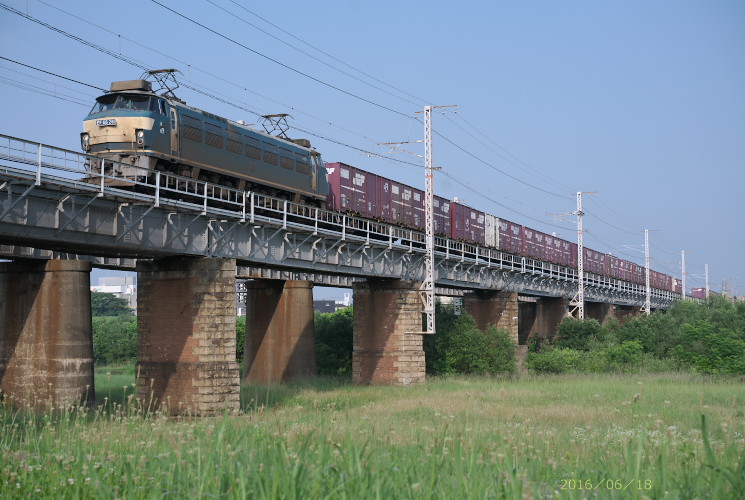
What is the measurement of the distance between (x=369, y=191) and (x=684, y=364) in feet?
74.5

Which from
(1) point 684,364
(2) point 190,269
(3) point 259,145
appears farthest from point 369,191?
(1) point 684,364

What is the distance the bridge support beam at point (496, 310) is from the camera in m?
53.4

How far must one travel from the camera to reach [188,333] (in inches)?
995

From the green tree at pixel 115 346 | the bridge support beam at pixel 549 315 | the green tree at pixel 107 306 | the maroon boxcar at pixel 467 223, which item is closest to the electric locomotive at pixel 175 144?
the maroon boxcar at pixel 467 223

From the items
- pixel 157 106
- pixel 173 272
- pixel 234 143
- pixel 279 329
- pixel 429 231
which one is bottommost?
pixel 279 329

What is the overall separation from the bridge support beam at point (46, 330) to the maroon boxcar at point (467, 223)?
24.7 m

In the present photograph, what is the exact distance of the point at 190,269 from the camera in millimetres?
25500

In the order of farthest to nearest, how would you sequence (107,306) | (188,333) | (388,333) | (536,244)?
(107,306) < (536,244) < (388,333) < (188,333)

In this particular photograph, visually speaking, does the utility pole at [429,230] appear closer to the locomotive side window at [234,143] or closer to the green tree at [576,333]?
the locomotive side window at [234,143]

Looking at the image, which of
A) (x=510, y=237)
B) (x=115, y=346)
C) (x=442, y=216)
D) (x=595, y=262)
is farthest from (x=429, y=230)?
(x=595, y=262)

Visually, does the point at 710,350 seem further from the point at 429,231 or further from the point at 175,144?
the point at 175,144

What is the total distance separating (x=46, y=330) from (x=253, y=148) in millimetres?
10628

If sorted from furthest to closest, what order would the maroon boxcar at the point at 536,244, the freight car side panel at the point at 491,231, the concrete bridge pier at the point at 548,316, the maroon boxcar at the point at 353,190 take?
the concrete bridge pier at the point at 548,316 < the maroon boxcar at the point at 536,244 < the freight car side panel at the point at 491,231 < the maroon boxcar at the point at 353,190

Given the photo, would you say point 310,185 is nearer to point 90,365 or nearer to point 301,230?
point 301,230
